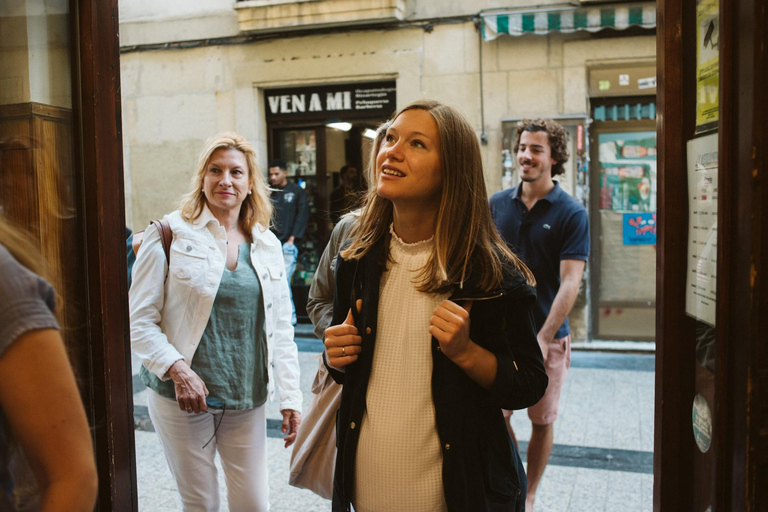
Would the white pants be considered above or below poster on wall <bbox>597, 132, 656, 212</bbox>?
below

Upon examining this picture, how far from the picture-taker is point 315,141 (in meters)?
10.1

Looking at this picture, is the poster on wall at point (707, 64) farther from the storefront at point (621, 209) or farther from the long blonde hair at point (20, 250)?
the storefront at point (621, 209)

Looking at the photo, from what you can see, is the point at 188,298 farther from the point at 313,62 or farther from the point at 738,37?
the point at 313,62

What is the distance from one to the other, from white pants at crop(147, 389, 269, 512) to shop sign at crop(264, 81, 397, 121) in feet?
22.8

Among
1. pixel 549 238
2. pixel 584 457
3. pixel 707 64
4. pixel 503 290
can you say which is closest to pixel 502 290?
pixel 503 290

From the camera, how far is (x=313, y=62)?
9602 millimetres

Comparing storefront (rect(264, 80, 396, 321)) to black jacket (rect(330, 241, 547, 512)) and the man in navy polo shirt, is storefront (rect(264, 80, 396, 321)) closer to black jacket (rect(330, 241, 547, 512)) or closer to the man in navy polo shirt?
the man in navy polo shirt

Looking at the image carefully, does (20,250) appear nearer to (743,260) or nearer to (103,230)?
(103,230)

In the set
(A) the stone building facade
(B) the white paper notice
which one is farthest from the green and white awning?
(B) the white paper notice

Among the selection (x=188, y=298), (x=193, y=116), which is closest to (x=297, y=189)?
(x=193, y=116)

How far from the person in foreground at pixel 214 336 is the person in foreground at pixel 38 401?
1.67 metres

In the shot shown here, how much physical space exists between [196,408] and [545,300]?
7.10 ft

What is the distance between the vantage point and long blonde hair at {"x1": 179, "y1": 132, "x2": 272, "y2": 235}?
3.21m

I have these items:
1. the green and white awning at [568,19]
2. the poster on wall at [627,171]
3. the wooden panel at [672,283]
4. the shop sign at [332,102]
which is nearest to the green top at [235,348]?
the wooden panel at [672,283]
